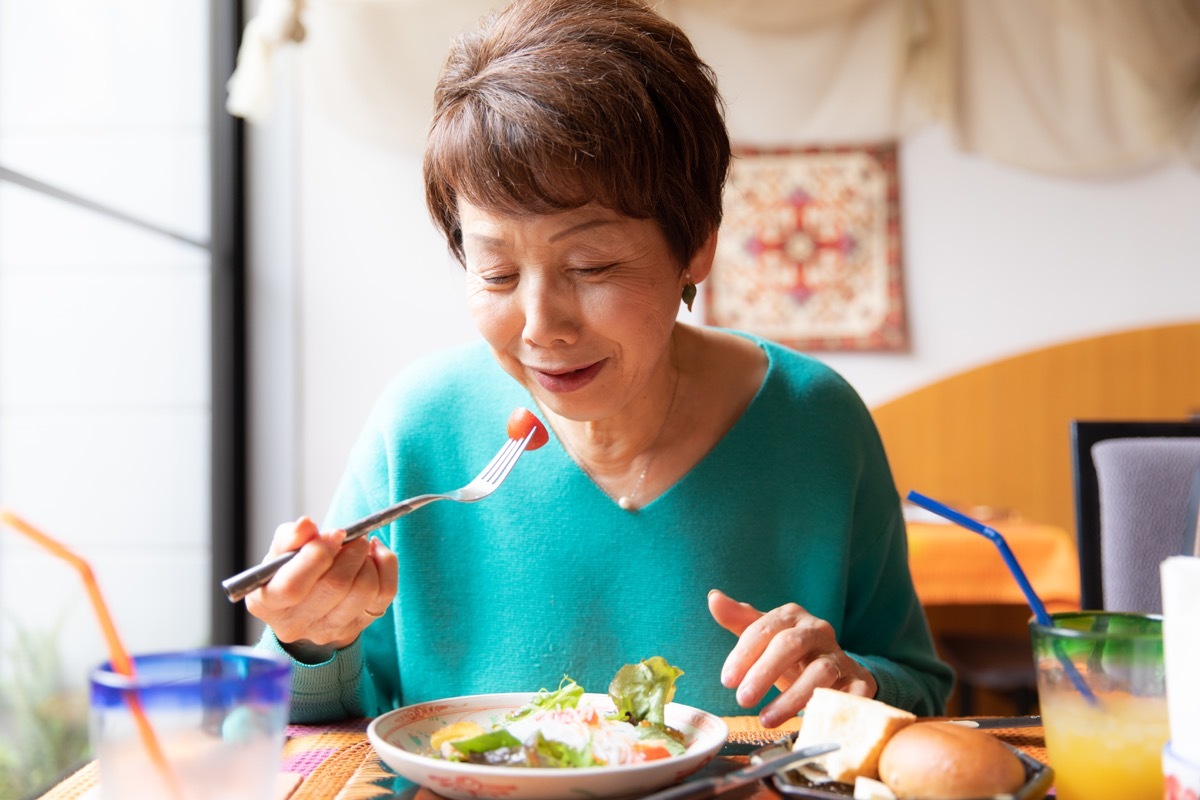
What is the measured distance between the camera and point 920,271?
13.1 ft

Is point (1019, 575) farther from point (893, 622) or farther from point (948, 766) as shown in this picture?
point (893, 622)

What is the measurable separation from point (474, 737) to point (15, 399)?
2314 mm

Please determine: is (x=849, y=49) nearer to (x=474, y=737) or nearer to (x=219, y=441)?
(x=219, y=441)

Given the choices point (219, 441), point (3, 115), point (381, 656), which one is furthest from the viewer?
point (219, 441)

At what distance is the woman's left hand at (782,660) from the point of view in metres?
0.88

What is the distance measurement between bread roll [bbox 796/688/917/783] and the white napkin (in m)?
0.17

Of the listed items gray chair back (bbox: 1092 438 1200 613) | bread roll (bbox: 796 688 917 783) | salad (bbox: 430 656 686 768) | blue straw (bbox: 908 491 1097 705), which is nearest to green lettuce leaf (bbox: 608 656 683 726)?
salad (bbox: 430 656 686 768)

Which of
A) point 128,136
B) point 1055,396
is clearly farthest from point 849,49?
point 128,136

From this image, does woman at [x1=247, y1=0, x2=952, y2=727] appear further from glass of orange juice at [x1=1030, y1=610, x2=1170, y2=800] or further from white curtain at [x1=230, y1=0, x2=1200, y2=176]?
white curtain at [x1=230, y1=0, x2=1200, y2=176]

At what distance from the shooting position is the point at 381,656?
1.33 metres

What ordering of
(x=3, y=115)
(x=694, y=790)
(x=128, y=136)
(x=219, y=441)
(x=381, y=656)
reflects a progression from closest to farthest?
1. (x=694, y=790)
2. (x=381, y=656)
3. (x=3, y=115)
4. (x=128, y=136)
5. (x=219, y=441)

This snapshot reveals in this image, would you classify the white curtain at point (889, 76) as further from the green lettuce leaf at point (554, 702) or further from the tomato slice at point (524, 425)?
the green lettuce leaf at point (554, 702)

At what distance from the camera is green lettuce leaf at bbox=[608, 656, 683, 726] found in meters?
0.86

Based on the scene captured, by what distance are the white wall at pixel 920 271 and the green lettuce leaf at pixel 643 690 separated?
10.4 ft
